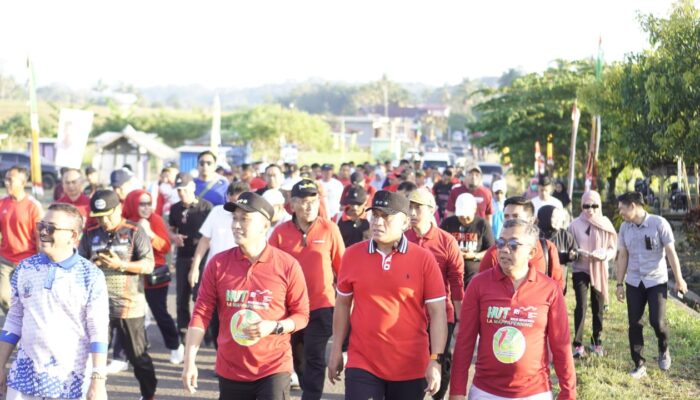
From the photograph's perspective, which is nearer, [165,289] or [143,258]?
[143,258]

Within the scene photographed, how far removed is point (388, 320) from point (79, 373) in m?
1.73

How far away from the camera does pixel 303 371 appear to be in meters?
7.25

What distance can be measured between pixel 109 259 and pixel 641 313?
5205 millimetres

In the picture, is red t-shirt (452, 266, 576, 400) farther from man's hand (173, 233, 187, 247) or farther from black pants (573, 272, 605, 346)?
man's hand (173, 233, 187, 247)

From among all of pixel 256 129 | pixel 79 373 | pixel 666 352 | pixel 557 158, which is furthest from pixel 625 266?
pixel 256 129

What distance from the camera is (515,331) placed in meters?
4.79

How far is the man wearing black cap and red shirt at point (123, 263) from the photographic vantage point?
268 inches

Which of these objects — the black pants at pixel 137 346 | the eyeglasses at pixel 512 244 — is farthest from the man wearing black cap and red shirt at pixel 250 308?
the black pants at pixel 137 346

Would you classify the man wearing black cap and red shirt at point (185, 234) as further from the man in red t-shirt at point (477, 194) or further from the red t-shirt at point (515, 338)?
the red t-shirt at point (515, 338)

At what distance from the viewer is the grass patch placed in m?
7.98

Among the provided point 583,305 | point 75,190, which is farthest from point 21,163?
point 583,305

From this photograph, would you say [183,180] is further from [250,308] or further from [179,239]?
[250,308]

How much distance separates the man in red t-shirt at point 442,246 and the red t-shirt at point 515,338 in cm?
157

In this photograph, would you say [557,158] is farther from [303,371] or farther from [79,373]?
[79,373]
